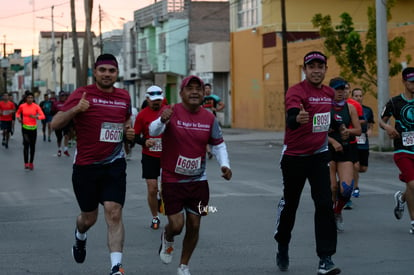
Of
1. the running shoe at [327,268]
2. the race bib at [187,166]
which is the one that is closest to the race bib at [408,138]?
the running shoe at [327,268]

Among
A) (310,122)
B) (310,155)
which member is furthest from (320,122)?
(310,155)

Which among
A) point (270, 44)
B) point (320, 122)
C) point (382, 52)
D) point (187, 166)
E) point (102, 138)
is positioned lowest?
point (187, 166)

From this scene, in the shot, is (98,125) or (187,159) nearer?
(187,159)

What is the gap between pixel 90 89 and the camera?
7.86m

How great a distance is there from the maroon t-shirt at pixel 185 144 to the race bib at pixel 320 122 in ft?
3.40

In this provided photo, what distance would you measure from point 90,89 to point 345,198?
3.80m

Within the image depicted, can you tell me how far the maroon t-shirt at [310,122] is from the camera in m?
8.10

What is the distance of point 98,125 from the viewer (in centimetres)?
779

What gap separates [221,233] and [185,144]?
10.8ft

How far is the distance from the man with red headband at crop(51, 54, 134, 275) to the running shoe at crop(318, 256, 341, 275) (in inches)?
69.6

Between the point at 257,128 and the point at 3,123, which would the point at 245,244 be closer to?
the point at 3,123

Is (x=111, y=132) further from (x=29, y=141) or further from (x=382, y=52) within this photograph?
(x=382, y=52)

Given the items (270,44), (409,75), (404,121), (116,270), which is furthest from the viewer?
(270,44)

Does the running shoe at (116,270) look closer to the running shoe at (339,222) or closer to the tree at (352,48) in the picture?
the running shoe at (339,222)
